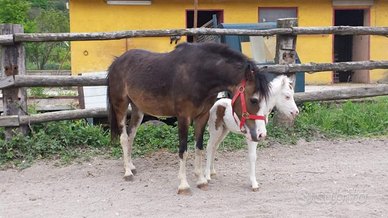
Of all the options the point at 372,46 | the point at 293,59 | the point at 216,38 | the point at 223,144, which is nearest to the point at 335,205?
the point at 223,144

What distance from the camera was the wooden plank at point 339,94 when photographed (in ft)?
23.1

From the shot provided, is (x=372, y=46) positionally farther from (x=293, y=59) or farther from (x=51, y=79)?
(x=51, y=79)

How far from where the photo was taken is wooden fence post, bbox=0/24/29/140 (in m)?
6.14

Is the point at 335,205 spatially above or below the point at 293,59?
below

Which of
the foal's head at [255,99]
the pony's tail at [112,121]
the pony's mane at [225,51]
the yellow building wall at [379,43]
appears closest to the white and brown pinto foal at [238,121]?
the foal's head at [255,99]

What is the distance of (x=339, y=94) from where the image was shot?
7227 mm

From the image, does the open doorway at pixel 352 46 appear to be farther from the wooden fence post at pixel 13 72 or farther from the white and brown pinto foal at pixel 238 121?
the wooden fence post at pixel 13 72

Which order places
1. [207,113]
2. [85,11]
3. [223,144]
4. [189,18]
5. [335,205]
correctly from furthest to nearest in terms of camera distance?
[189,18], [85,11], [223,144], [207,113], [335,205]

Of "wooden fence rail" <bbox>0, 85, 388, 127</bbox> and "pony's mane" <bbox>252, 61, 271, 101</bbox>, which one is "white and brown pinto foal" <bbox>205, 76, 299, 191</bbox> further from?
"wooden fence rail" <bbox>0, 85, 388, 127</bbox>

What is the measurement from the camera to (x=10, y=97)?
6.21 meters

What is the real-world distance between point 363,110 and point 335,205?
13.4ft

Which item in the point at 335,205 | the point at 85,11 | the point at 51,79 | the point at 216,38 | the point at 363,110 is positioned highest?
the point at 85,11

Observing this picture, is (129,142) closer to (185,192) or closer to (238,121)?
(185,192)

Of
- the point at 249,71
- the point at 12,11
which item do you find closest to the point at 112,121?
the point at 249,71
